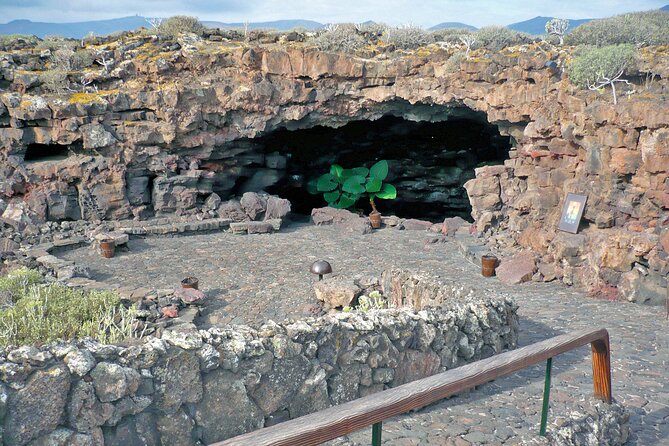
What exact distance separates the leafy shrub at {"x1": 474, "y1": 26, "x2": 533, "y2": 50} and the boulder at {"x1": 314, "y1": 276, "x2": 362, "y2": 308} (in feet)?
32.1

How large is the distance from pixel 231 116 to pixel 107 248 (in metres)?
5.86

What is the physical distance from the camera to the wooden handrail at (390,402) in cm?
315

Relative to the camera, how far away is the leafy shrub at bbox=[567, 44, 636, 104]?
1303 cm

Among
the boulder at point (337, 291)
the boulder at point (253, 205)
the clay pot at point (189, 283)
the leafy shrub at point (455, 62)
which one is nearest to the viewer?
the boulder at point (337, 291)

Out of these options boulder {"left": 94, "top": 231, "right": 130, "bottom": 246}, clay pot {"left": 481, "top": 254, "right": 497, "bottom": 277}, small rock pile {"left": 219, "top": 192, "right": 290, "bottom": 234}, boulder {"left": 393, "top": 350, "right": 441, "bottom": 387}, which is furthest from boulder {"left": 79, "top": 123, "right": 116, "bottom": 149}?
boulder {"left": 393, "top": 350, "right": 441, "bottom": 387}

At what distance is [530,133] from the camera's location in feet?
47.3

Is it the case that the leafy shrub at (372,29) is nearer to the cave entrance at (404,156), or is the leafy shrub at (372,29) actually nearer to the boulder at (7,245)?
the cave entrance at (404,156)

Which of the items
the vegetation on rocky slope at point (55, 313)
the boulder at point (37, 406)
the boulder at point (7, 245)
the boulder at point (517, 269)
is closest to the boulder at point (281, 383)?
the boulder at point (37, 406)

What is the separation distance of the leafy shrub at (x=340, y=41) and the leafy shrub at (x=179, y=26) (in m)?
4.35

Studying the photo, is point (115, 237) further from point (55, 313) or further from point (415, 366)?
point (415, 366)

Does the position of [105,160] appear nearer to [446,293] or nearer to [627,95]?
[446,293]

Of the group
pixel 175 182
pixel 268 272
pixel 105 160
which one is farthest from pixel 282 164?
pixel 268 272

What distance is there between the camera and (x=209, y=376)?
4.89 metres

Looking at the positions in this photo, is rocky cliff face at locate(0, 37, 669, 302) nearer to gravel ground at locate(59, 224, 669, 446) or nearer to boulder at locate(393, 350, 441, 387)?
gravel ground at locate(59, 224, 669, 446)
